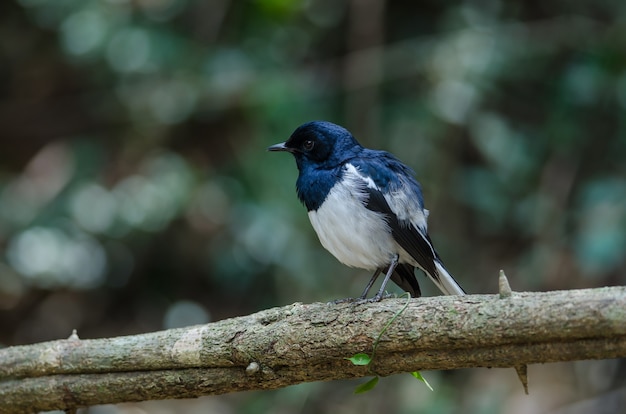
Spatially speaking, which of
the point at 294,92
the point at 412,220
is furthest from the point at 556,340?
the point at 294,92

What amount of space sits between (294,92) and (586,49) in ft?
8.47

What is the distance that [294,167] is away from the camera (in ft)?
20.8

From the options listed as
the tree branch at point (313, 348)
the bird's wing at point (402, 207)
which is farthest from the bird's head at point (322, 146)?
the tree branch at point (313, 348)

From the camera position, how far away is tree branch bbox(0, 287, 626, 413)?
2.50 metres

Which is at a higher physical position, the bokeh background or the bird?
the bird

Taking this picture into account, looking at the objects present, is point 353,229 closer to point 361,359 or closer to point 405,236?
point 405,236

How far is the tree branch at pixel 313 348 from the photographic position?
2.50 metres

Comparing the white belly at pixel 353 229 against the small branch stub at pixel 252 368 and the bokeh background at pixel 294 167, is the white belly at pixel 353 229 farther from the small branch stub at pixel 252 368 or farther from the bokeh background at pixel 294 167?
the bokeh background at pixel 294 167

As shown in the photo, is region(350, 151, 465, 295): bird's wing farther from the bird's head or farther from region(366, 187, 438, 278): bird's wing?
the bird's head

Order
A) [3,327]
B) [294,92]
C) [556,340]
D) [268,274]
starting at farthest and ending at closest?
[3,327]
[268,274]
[294,92]
[556,340]

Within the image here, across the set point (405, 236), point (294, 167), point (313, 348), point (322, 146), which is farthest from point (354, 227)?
point (294, 167)

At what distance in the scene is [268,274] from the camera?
6.84m

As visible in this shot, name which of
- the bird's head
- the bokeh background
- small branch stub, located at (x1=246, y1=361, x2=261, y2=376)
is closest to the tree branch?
small branch stub, located at (x1=246, y1=361, x2=261, y2=376)

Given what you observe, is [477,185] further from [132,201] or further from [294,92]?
[132,201]
